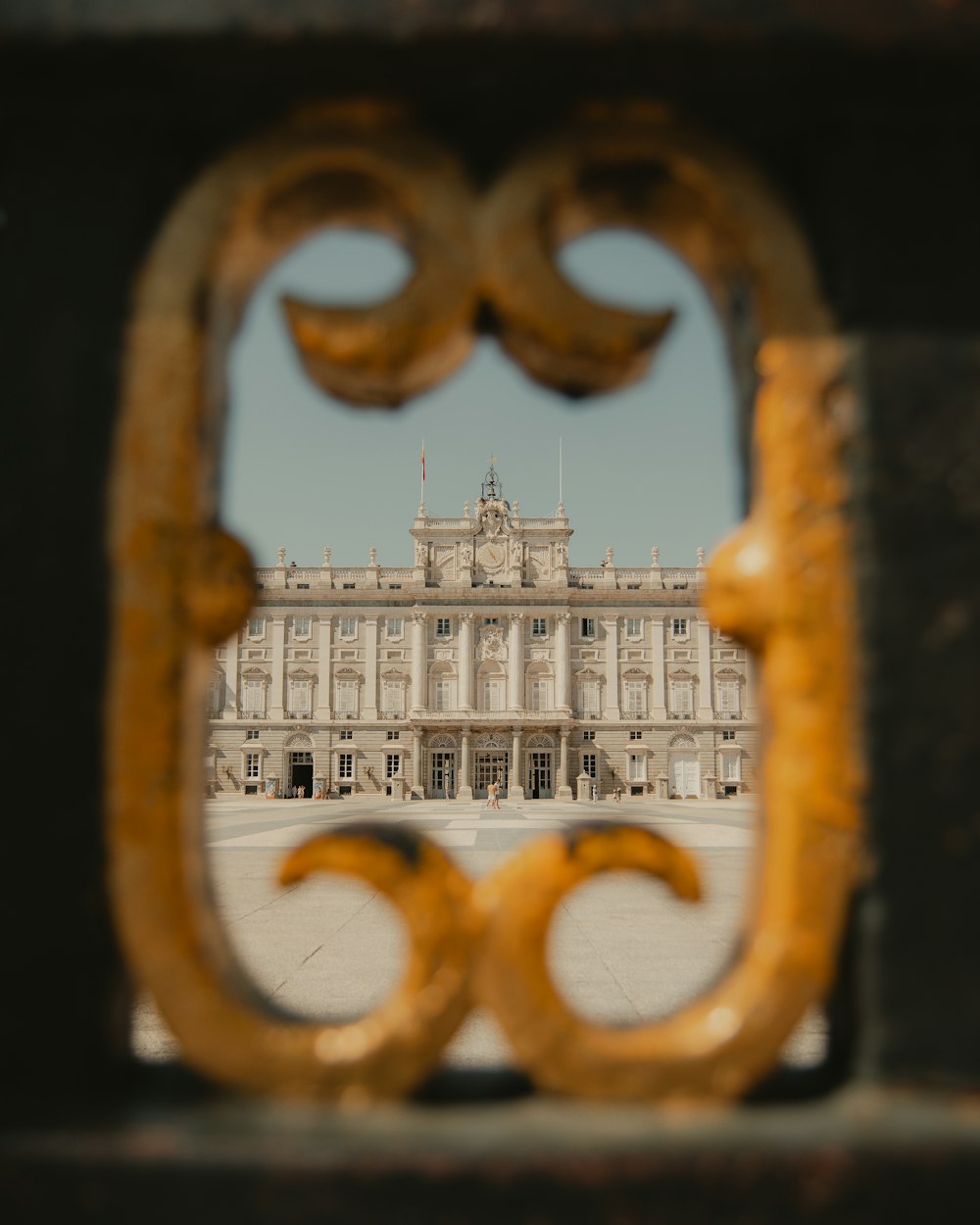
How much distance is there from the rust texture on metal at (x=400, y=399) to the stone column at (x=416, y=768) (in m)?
44.8

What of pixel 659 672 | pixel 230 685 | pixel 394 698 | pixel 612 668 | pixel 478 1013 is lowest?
pixel 478 1013

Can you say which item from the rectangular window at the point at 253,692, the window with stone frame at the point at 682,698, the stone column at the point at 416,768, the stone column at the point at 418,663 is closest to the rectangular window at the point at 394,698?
the stone column at the point at 418,663

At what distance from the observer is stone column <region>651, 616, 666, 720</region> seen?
45.9 metres

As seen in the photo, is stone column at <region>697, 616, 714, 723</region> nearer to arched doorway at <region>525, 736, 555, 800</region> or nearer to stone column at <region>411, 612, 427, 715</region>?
arched doorway at <region>525, 736, 555, 800</region>

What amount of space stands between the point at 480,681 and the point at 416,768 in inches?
208

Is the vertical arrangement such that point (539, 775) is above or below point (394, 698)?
below

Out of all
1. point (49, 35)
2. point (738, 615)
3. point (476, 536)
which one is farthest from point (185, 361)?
point (476, 536)

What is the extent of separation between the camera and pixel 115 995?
28.0 inches

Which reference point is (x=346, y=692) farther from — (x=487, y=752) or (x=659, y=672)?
(x=659, y=672)

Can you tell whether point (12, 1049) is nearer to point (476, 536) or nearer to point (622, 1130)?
point (622, 1130)

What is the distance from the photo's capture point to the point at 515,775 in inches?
1767

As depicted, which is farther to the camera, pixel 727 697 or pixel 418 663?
pixel 727 697

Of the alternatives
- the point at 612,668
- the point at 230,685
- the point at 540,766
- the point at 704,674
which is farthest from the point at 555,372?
the point at 230,685

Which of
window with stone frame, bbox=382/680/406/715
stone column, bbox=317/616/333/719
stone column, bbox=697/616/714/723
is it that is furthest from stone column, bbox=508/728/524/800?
stone column, bbox=317/616/333/719
